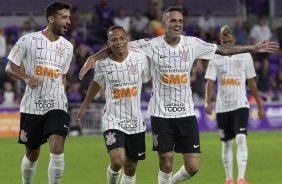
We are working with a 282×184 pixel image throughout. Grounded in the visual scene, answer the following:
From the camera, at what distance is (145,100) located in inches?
1022

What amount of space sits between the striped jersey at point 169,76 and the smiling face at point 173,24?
0.15 m

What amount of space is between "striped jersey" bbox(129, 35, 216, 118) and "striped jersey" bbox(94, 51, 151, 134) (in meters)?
0.25

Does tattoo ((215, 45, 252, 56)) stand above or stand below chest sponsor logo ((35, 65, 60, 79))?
above

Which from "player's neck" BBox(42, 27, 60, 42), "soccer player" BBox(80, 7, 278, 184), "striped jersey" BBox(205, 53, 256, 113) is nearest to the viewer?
"soccer player" BBox(80, 7, 278, 184)

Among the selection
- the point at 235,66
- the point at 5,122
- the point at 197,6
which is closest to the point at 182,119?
the point at 235,66

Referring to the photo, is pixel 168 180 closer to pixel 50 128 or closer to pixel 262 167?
pixel 50 128

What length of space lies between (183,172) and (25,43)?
2585 mm

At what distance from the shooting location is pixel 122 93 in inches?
428

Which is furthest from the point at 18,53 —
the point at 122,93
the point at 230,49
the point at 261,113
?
the point at 261,113

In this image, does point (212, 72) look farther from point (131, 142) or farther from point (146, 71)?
point (131, 142)

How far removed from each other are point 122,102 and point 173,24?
1.16 metres

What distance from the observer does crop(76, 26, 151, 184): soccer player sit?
1086 centimetres

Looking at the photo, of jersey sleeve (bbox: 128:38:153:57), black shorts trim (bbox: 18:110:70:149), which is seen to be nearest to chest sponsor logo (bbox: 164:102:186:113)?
jersey sleeve (bbox: 128:38:153:57)

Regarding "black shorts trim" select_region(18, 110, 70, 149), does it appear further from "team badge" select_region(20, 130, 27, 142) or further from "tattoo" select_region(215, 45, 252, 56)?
"tattoo" select_region(215, 45, 252, 56)
